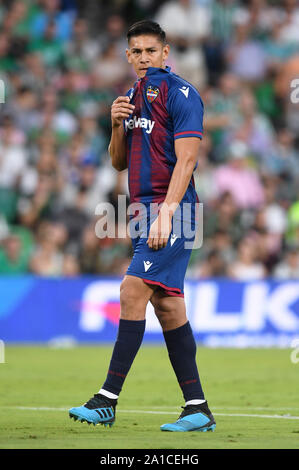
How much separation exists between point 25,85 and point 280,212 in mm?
4899

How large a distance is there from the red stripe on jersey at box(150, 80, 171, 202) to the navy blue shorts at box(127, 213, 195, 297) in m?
0.22

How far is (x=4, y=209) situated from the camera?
1434 cm

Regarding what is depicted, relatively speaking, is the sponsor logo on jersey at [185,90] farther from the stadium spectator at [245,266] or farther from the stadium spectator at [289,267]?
the stadium spectator at [289,267]

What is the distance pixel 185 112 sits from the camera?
5.82 meters

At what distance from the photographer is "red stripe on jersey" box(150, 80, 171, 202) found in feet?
19.5

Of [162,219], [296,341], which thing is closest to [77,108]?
[296,341]

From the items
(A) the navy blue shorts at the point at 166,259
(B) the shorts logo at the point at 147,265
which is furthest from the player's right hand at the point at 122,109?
(B) the shorts logo at the point at 147,265

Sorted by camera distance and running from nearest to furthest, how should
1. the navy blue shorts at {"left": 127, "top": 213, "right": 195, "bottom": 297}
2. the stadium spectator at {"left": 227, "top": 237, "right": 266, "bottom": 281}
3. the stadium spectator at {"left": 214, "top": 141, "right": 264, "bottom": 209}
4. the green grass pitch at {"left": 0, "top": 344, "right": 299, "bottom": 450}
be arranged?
1. the green grass pitch at {"left": 0, "top": 344, "right": 299, "bottom": 450}
2. the navy blue shorts at {"left": 127, "top": 213, "right": 195, "bottom": 297}
3. the stadium spectator at {"left": 227, "top": 237, "right": 266, "bottom": 281}
4. the stadium spectator at {"left": 214, "top": 141, "right": 264, "bottom": 209}

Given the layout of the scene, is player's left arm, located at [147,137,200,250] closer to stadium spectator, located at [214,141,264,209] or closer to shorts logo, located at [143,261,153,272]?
shorts logo, located at [143,261,153,272]

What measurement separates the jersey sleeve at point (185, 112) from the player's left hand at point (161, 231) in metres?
0.52

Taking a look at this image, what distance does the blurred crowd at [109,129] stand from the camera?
1430cm

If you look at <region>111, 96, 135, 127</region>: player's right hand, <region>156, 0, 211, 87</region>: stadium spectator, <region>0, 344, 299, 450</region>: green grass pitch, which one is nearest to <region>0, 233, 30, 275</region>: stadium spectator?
<region>0, 344, 299, 450</region>: green grass pitch

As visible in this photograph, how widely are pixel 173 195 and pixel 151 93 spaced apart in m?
0.73

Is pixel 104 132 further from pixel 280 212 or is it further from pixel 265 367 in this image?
pixel 265 367
